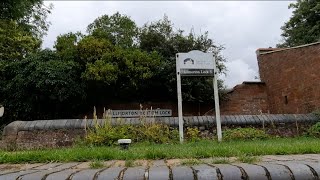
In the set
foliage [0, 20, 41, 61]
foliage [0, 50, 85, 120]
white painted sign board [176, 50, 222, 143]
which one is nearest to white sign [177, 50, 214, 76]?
white painted sign board [176, 50, 222, 143]

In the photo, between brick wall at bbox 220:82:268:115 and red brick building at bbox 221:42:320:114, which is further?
brick wall at bbox 220:82:268:115

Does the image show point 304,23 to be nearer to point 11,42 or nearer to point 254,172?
point 11,42

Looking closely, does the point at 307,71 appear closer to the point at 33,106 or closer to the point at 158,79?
the point at 158,79

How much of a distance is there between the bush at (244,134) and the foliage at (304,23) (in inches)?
494

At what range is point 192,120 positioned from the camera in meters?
10.1

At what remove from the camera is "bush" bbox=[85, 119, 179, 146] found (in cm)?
873

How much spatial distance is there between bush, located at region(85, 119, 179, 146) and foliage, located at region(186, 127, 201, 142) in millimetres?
345

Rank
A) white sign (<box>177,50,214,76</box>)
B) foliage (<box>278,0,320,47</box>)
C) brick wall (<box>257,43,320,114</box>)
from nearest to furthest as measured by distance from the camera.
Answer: white sign (<box>177,50,214,76</box>) < brick wall (<box>257,43,320,114</box>) < foliage (<box>278,0,320,47</box>)

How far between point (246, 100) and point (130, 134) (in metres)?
7.27

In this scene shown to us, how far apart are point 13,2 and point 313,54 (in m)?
10.8

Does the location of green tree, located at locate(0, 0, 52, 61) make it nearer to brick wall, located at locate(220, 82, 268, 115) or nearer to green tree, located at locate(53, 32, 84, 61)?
green tree, located at locate(53, 32, 84, 61)

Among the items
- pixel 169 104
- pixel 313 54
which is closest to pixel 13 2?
pixel 169 104

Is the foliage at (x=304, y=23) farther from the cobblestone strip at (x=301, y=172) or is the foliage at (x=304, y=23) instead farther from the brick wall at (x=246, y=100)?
the cobblestone strip at (x=301, y=172)

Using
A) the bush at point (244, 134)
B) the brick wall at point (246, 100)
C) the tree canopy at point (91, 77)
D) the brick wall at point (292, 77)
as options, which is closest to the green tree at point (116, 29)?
the tree canopy at point (91, 77)
